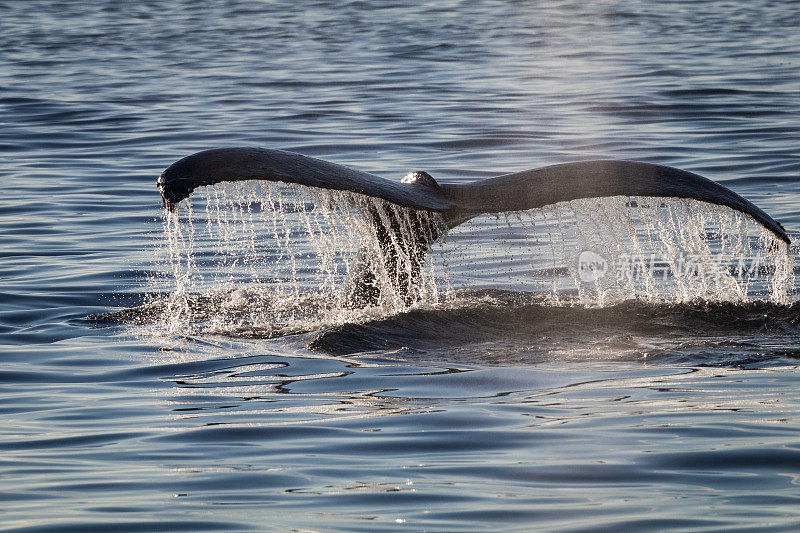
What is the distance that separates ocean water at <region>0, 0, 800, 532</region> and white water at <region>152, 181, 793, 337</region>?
6 cm

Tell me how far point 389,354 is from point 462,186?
3.55 feet

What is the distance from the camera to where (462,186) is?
779 cm

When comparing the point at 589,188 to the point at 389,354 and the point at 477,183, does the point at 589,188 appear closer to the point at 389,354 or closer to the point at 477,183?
the point at 477,183

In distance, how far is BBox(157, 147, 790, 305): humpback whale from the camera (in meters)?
6.72

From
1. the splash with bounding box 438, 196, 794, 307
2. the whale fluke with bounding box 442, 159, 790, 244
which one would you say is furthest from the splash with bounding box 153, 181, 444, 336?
the splash with bounding box 438, 196, 794, 307

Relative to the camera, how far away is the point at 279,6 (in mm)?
44156

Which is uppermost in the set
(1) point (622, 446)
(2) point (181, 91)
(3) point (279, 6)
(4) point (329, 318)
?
(3) point (279, 6)

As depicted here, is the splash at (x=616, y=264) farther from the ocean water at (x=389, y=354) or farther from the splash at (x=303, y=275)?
the splash at (x=303, y=275)

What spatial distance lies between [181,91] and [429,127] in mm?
6196

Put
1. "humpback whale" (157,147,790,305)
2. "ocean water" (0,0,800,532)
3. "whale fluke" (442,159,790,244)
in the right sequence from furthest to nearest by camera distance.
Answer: "whale fluke" (442,159,790,244) → "humpback whale" (157,147,790,305) → "ocean water" (0,0,800,532)

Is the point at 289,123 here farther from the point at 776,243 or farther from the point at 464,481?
the point at 464,481

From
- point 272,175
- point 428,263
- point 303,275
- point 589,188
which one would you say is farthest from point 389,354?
point 428,263

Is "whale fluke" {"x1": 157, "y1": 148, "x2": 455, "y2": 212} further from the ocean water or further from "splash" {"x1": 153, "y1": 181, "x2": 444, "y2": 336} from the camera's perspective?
the ocean water

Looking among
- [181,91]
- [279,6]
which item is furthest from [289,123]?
[279,6]
